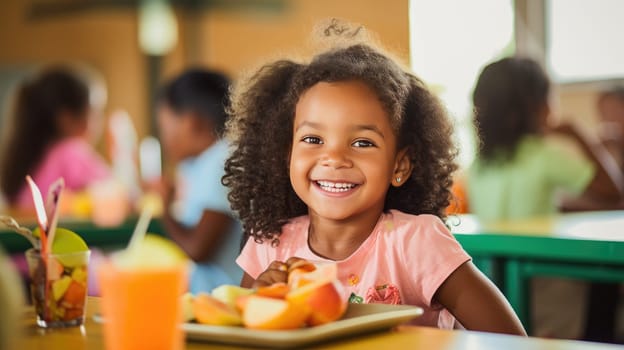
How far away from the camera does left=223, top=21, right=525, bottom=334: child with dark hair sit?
1.31 meters

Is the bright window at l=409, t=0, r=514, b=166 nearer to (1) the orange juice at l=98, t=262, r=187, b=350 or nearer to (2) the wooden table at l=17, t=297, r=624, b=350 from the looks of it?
(2) the wooden table at l=17, t=297, r=624, b=350

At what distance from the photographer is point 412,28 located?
5.71 meters

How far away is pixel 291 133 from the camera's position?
1.54 meters

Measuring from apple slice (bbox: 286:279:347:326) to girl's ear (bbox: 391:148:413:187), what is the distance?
0.54m

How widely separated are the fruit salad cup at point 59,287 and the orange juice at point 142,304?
0.99 ft

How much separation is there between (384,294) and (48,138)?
287cm

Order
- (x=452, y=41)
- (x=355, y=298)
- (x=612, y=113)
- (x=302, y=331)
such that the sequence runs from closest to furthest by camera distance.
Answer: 1. (x=302, y=331)
2. (x=355, y=298)
3. (x=612, y=113)
4. (x=452, y=41)

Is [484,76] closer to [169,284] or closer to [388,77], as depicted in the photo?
[388,77]

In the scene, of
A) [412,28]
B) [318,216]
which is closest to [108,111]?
[412,28]

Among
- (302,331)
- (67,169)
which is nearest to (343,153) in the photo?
(302,331)

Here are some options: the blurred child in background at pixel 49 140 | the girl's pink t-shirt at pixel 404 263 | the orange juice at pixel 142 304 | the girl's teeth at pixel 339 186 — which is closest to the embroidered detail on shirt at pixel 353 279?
the girl's pink t-shirt at pixel 404 263

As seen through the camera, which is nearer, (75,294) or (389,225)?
(75,294)

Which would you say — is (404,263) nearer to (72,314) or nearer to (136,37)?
(72,314)

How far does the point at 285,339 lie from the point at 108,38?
302 inches
